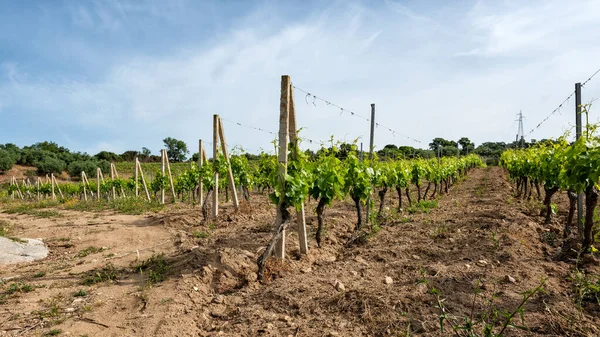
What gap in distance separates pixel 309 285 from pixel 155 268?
8.79 feet

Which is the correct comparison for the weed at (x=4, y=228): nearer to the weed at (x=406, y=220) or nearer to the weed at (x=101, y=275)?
the weed at (x=101, y=275)

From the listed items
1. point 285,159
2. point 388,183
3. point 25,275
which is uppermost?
point 285,159

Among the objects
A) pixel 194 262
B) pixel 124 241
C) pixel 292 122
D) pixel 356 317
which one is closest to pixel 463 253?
pixel 356 317

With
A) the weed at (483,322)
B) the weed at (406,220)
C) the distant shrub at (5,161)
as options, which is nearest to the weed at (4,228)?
the weed at (406,220)

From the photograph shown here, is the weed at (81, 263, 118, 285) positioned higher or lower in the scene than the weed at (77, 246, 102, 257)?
higher

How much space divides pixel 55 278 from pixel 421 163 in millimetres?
11033

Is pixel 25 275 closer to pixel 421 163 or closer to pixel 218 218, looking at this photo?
pixel 218 218

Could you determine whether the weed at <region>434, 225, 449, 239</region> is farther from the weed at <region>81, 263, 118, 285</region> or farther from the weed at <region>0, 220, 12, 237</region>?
the weed at <region>0, 220, 12, 237</region>

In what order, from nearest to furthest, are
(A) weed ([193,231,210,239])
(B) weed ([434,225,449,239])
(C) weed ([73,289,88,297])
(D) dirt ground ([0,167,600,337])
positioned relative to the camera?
(D) dirt ground ([0,167,600,337]) < (C) weed ([73,289,88,297]) < (B) weed ([434,225,449,239]) < (A) weed ([193,231,210,239])

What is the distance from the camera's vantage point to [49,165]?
52625mm

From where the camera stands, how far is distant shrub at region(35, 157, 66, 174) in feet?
173

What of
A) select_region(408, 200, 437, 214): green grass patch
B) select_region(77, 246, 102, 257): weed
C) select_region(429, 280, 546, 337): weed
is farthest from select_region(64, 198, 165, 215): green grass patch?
select_region(429, 280, 546, 337): weed

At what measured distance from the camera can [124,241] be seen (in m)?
8.14

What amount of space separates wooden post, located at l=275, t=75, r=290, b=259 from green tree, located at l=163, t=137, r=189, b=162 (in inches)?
2418
